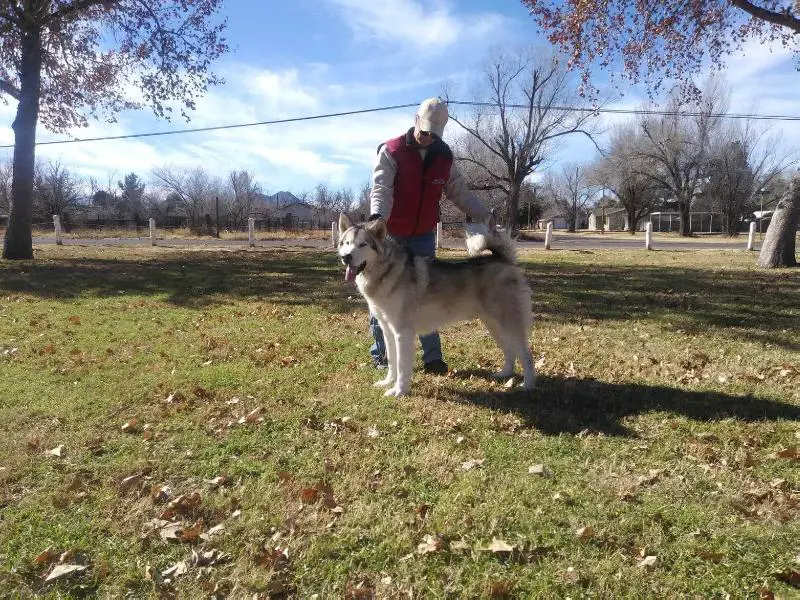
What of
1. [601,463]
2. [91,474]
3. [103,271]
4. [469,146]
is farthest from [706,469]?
[469,146]

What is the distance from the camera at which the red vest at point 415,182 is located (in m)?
5.36

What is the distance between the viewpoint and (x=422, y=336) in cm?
591

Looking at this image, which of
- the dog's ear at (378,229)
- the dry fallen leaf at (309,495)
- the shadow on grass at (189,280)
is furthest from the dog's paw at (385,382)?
the shadow on grass at (189,280)

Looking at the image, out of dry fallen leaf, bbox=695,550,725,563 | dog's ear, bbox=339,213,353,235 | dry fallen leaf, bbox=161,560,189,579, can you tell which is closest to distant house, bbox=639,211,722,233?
dog's ear, bbox=339,213,353,235

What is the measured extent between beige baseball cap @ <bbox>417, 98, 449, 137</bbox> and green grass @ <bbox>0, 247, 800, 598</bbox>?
8.77 ft

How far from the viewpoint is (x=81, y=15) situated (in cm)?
1728

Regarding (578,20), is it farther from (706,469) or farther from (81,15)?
(81,15)

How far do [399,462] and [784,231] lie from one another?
16.3 m

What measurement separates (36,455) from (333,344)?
3.74 m

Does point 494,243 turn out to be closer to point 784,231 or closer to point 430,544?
point 430,544

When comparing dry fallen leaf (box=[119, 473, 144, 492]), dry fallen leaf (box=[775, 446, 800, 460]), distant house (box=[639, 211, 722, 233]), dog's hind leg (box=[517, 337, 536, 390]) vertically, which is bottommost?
dry fallen leaf (box=[119, 473, 144, 492])

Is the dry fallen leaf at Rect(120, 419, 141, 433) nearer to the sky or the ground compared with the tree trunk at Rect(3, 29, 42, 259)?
nearer to the ground

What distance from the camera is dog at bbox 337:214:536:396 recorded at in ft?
16.3

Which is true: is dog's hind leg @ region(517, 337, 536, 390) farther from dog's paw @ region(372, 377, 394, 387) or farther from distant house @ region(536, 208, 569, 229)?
distant house @ region(536, 208, 569, 229)
